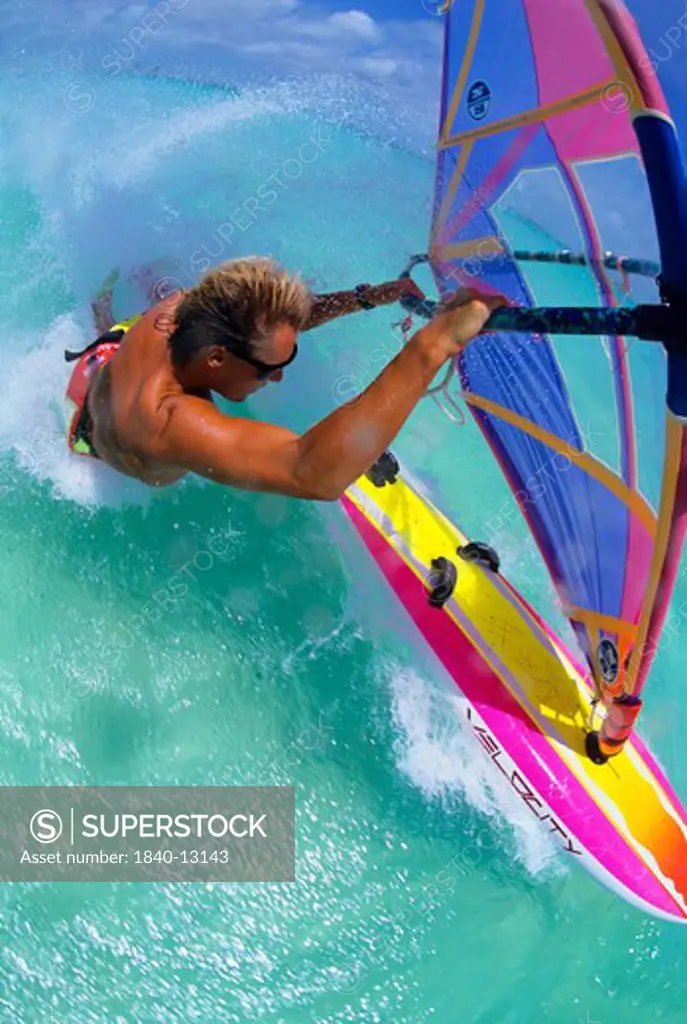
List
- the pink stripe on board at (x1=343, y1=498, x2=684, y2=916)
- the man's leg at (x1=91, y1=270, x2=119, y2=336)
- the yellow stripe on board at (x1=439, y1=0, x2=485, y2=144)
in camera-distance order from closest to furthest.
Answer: the yellow stripe on board at (x1=439, y1=0, x2=485, y2=144), the pink stripe on board at (x1=343, y1=498, x2=684, y2=916), the man's leg at (x1=91, y1=270, x2=119, y2=336)

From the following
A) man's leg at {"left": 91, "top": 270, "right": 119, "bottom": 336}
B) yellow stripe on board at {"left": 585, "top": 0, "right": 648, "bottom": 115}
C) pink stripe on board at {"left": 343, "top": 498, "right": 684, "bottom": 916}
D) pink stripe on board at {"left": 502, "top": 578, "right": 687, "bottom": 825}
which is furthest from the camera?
man's leg at {"left": 91, "top": 270, "right": 119, "bottom": 336}

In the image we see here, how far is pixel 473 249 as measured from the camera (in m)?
2.99

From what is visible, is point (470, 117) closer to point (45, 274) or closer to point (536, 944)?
point (45, 274)

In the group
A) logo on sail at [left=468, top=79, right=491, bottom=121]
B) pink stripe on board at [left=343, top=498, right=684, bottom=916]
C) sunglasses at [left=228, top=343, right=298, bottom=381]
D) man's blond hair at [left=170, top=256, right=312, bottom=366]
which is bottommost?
pink stripe on board at [left=343, top=498, right=684, bottom=916]

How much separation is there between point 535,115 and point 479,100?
16.7 inches

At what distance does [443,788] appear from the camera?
3365 mm

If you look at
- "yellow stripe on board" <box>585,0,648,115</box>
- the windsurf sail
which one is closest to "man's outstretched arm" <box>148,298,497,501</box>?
the windsurf sail

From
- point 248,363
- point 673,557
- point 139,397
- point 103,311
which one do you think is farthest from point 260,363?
point 103,311

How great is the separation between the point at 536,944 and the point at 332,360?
2.97 meters

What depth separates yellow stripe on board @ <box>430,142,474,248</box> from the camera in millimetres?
2970

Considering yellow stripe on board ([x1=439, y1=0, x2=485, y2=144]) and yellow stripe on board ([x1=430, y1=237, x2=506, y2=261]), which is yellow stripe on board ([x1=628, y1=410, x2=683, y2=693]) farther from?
yellow stripe on board ([x1=439, y1=0, x2=485, y2=144])

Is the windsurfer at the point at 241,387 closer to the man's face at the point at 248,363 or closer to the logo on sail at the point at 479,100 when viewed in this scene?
the man's face at the point at 248,363

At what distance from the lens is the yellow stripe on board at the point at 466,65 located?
2.61 metres

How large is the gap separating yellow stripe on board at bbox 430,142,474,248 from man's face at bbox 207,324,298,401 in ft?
4.65
